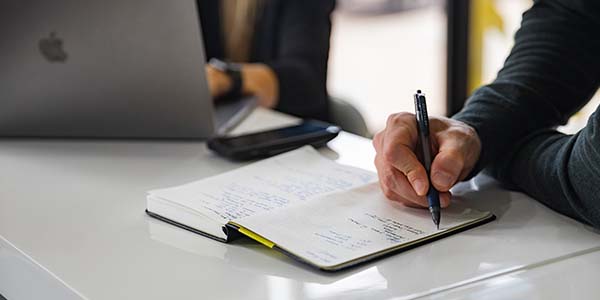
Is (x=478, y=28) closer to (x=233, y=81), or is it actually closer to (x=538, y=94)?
(x=233, y=81)

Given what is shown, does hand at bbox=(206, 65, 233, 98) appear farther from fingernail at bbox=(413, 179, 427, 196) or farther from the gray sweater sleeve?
fingernail at bbox=(413, 179, 427, 196)

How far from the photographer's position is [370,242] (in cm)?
84

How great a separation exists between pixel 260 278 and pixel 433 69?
2.60 meters

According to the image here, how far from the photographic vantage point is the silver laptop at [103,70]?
1259mm

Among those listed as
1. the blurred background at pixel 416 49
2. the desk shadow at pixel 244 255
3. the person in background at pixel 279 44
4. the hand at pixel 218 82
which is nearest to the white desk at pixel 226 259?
the desk shadow at pixel 244 255

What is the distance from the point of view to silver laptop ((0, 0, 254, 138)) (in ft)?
4.13

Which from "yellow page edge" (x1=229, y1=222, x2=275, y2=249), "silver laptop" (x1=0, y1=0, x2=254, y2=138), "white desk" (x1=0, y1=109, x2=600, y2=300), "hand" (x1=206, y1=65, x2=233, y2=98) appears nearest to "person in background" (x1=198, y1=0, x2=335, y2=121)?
"hand" (x1=206, y1=65, x2=233, y2=98)

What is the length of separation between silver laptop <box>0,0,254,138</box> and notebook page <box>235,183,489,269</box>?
1.37 ft

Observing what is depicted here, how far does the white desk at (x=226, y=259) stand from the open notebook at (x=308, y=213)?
0.6 inches

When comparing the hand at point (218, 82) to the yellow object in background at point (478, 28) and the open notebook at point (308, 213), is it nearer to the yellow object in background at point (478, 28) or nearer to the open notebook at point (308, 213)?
the open notebook at point (308, 213)

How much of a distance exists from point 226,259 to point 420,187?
0.22m

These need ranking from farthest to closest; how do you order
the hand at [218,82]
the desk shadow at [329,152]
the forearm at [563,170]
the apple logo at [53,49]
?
the hand at [218,82]
the apple logo at [53,49]
the desk shadow at [329,152]
the forearm at [563,170]

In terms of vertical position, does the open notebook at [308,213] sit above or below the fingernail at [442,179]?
below

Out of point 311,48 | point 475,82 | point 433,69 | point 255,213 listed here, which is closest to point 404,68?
point 433,69
